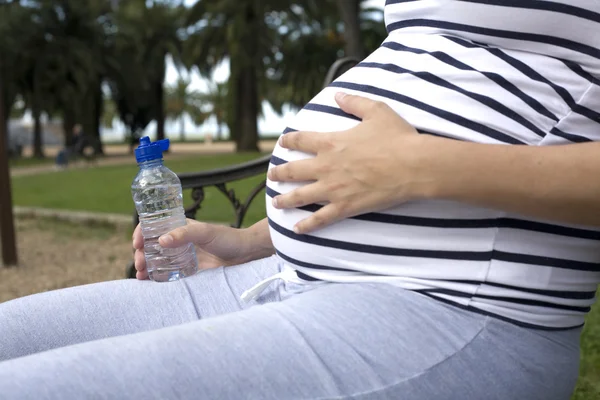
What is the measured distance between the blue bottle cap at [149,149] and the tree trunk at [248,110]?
86.3ft

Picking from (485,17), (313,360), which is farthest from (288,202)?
(485,17)

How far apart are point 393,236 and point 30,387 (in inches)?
21.8

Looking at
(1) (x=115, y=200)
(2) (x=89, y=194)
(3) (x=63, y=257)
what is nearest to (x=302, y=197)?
(3) (x=63, y=257)

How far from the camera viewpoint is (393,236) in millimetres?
1085

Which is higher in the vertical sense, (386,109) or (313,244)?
(386,109)

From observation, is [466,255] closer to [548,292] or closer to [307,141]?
[548,292]

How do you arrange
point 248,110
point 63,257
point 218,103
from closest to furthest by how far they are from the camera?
point 63,257 → point 248,110 → point 218,103

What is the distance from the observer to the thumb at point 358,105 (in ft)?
3.69

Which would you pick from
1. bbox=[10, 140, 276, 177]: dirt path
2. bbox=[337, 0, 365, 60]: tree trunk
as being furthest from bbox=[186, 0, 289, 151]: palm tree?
bbox=[337, 0, 365, 60]: tree trunk

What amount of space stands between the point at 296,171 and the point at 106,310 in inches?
18.7

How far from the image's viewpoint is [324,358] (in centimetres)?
94

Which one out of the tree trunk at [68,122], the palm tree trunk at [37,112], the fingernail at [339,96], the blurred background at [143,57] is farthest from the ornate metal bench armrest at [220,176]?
the tree trunk at [68,122]

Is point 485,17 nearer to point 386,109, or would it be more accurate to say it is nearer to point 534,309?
point 386,109

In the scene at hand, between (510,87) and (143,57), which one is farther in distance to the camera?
(143,57)
